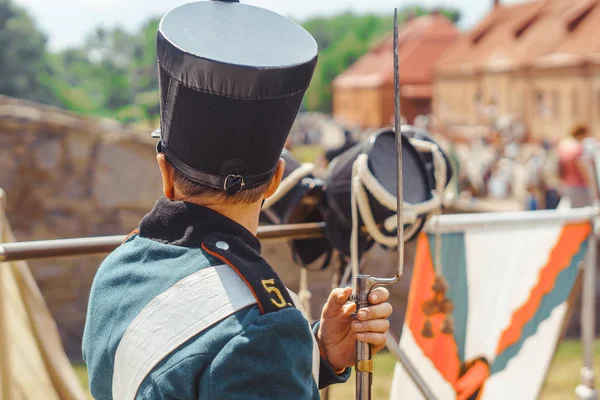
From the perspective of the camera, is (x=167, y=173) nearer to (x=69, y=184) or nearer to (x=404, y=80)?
(x=69, y=184)

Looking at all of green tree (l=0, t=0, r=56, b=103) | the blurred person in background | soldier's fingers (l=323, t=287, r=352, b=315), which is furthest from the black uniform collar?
green tree (l=0, t=0, r=56, b=103)

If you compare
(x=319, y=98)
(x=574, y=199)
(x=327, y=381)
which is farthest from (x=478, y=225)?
(x=319, y=98)

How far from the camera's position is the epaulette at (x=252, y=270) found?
4.01ft

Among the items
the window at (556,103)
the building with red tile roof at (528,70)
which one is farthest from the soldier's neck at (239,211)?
the window at (556,103)

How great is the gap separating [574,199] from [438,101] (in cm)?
3447

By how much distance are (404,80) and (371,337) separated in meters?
49.9

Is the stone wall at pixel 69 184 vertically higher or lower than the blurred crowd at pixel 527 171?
higher

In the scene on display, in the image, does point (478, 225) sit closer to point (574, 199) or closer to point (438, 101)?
point (574, 199)

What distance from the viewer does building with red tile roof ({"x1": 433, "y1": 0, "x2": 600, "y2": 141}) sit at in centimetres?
2706

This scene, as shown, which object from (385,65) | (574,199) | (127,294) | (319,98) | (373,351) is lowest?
(319,98)

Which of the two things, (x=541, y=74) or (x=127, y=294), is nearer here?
(x=127, y=294)

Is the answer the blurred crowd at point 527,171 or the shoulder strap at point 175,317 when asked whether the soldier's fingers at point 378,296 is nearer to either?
the shoulder strap at point 175,317

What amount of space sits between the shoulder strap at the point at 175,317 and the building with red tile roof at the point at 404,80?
45883mm

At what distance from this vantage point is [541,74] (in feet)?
97.6
